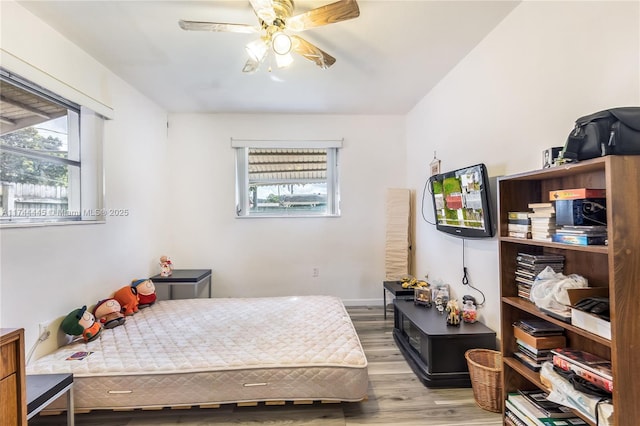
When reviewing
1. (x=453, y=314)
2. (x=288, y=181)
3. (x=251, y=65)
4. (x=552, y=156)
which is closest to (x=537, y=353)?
(x=453, y=314)

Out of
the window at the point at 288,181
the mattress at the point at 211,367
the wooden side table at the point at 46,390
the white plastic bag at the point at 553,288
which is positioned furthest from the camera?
the window at the point at 288,181

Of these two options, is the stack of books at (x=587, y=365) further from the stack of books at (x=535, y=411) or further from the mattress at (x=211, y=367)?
the mattress at (x=211, y=367)

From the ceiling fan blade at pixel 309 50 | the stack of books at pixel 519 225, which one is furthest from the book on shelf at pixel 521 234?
the ceiling fan blade at pixel 309 50

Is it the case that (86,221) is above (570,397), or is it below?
above

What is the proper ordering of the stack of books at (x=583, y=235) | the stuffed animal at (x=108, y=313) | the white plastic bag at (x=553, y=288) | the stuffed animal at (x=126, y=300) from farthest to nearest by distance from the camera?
the stuffed animal at (x=126, y=300) → the stuffed animal at (x=108, y=313) → the white plastic bag at (x=553, y=288) → the stack of books at (x=583, y=235)

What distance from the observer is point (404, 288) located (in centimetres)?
315

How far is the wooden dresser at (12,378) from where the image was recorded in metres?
1.16

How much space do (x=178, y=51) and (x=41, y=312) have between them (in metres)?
2.18

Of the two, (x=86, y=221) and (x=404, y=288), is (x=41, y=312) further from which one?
(x=404, y=288)

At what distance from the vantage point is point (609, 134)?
1091 millimetres

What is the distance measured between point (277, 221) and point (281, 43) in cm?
250

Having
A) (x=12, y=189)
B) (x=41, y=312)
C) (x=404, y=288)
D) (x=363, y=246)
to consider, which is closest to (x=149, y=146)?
(x=12, y=189)

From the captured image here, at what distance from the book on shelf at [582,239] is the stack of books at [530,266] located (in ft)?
0.89

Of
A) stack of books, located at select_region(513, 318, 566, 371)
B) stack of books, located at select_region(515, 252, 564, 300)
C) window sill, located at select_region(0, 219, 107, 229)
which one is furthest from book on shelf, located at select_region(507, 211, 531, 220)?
Answer: window sill, located at select_region(0, 219, 107, 229)
